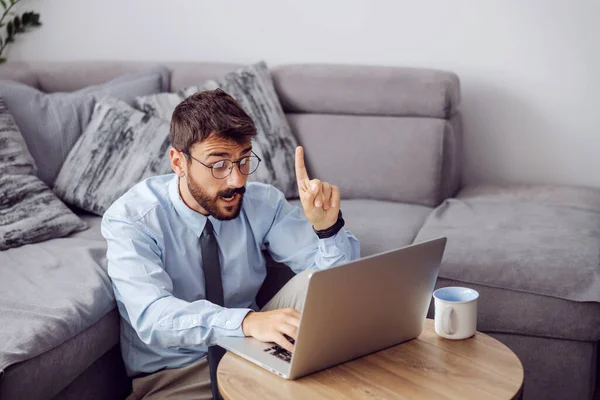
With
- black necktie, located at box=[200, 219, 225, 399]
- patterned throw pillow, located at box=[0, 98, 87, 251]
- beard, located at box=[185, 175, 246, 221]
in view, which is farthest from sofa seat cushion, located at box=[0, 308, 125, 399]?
patterned throw pillow, located at box=[0, 98, 87, 251]

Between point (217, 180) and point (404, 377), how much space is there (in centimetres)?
63

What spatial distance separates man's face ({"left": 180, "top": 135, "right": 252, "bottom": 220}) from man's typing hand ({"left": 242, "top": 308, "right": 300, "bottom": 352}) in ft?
1.10

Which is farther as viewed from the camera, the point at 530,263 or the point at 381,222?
the point at 381,222

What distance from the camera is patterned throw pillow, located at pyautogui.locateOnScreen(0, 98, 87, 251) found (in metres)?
2.31

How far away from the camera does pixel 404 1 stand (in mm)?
2969

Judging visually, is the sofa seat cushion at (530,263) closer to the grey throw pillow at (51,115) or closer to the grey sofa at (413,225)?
the grey sofa at (413,225)

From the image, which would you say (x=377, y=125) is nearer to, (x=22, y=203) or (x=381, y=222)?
(x=381, y=222)

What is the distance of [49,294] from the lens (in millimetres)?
1904

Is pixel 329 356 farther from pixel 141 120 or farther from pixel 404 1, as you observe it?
pixel 404 1

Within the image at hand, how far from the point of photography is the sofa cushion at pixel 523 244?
2.08m

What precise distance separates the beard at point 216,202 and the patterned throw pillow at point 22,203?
75 cm

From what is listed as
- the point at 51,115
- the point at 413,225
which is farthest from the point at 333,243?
the point at 51,115

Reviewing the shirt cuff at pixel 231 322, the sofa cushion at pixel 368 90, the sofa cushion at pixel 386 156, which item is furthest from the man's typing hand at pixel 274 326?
the sofa cushion at pixel 368 90

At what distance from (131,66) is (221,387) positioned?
195 cm
